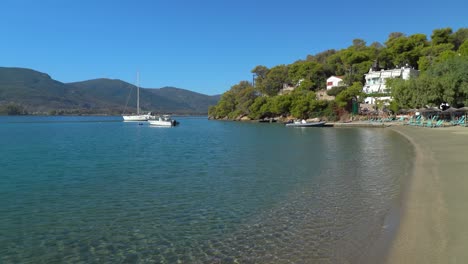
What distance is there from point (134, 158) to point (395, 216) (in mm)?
20672

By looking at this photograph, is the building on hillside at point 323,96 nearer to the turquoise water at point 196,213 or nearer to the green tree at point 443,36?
the green tree at point 443,36

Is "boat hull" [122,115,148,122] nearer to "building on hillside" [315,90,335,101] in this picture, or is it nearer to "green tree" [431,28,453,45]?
"building on hillside" [315,90,335,101]

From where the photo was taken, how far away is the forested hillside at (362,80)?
5844 cm

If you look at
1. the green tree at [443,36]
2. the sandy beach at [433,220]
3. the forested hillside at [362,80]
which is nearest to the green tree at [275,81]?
the forested hillside at [362,80]

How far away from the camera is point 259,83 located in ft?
446

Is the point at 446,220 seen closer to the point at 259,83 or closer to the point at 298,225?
the point at 298,225

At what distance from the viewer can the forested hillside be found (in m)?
58.4

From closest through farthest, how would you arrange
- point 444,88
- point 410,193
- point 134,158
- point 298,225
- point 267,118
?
point 298,225 < point 410,193 < point 134,158 < point 444,88 < point 267,118

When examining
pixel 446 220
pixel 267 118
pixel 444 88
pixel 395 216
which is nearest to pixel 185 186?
pixel 395 216

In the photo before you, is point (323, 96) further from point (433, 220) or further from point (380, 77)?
point (433, 220)

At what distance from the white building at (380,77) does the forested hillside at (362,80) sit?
2.76 metres

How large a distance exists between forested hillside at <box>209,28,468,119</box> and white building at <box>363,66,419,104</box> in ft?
9.05

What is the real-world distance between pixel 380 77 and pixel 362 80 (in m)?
10.2

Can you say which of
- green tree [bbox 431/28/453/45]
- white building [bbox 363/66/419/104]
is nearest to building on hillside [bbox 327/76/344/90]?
white building [bbox 363/66/419/104]
